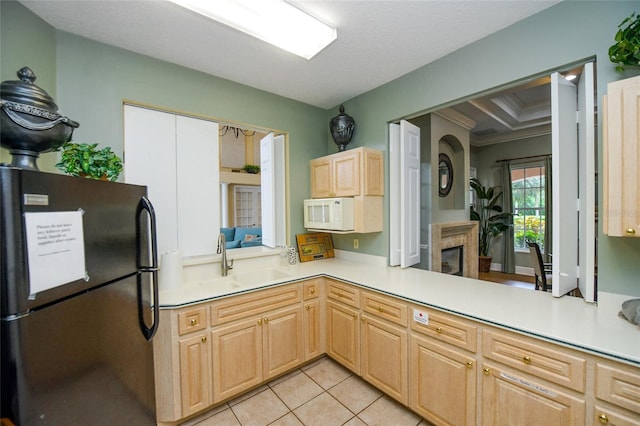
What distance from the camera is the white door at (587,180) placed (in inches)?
57.7

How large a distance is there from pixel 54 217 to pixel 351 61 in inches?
86.0

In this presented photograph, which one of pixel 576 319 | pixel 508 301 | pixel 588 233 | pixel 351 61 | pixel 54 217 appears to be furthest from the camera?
pixel 351 61

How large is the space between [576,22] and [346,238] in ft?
7.99

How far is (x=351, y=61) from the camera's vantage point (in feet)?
7.10

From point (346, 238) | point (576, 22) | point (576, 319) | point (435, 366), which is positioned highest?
point (576, 22)

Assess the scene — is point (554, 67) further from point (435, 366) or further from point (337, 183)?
point (435, 366)

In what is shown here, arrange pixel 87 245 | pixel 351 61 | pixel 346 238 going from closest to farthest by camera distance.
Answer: pixel 87 245 < pixel 351 61 < pixel 346 238

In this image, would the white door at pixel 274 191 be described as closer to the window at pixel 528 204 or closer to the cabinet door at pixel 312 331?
the cabinet door at pixel 312 331

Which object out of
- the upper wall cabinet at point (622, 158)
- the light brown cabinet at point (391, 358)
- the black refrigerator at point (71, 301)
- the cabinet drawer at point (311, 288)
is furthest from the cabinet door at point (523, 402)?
the black refrigerator at point (71, 301)

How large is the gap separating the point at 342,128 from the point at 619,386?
259cm

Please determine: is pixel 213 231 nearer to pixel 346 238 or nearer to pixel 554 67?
pixel 346 238

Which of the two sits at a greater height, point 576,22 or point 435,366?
point 576,22

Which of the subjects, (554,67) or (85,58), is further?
(85,58)

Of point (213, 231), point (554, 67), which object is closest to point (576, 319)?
point (554, 67)
